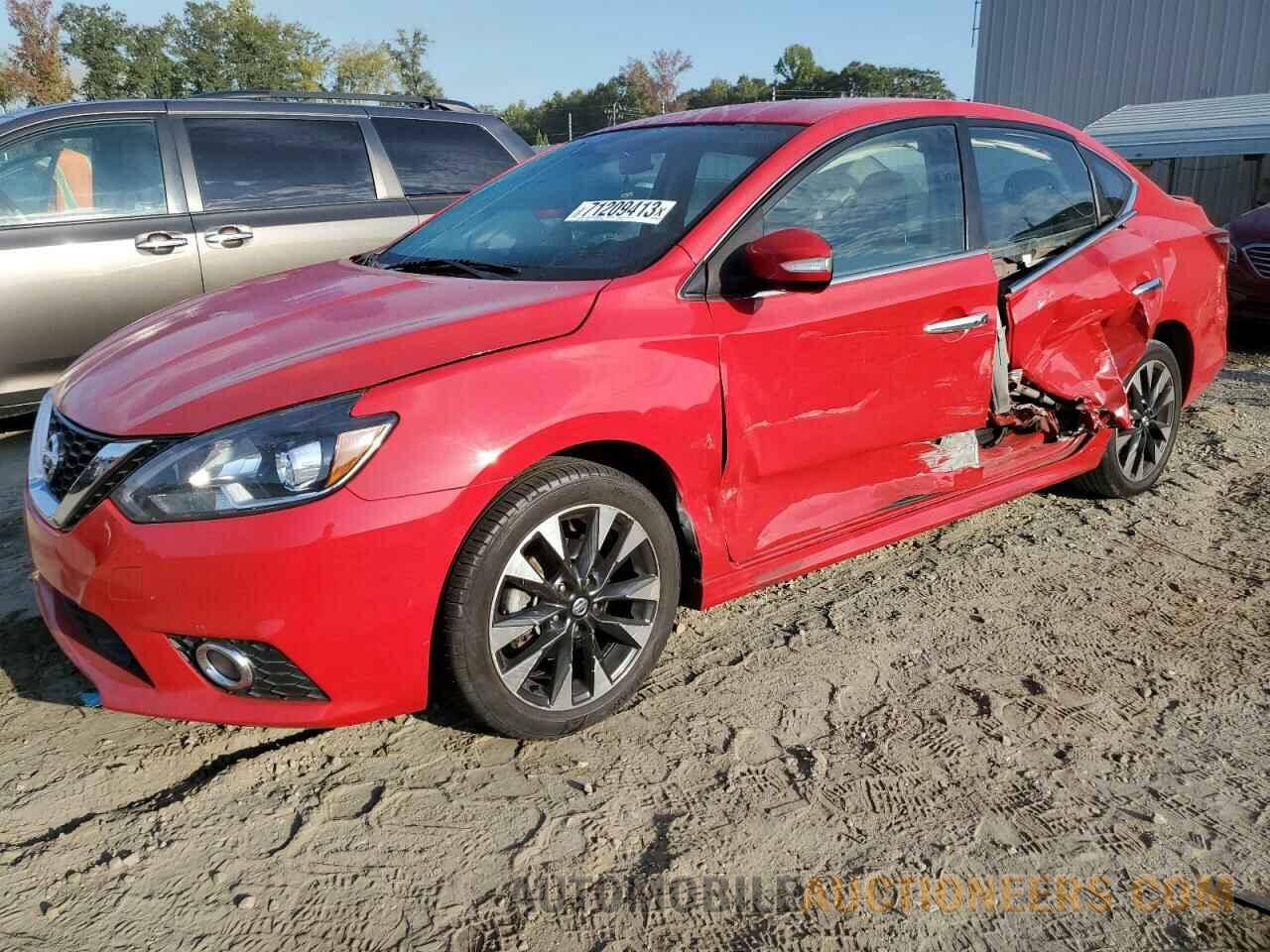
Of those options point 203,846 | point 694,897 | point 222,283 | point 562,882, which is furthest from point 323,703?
point 222,283

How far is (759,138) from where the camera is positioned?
3.17 meters

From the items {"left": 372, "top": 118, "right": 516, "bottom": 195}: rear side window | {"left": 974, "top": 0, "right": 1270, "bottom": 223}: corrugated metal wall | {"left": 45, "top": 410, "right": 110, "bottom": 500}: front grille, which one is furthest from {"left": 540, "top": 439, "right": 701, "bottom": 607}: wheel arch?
{"left": 974, "top": 0, "right": 1270, "bottom": 223}: corrugated metal wall

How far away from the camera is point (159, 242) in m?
5.09

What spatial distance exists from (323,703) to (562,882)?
2.23ft

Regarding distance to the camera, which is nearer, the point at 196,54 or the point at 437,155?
the point at 437,155

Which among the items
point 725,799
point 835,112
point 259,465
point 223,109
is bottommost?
point 725,799

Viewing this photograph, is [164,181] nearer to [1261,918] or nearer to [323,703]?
[323,703]

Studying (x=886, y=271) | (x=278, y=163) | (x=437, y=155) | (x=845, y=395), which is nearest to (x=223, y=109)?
(x=278, y=163)

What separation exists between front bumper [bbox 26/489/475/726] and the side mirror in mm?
1050

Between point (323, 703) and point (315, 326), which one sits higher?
point (315, 326)

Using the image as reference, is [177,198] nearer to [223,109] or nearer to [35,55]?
[223,109]

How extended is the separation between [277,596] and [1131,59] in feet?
78.2

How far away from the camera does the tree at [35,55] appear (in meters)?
43.5

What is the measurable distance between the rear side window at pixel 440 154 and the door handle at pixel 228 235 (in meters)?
1.02
